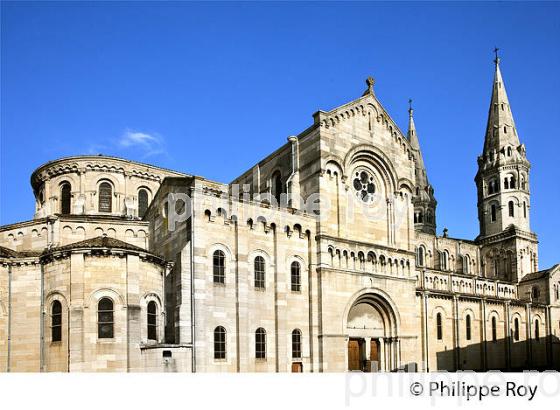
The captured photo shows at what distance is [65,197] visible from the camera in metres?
45.7

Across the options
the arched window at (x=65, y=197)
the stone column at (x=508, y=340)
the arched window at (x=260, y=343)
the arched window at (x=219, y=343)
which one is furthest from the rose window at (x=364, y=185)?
the stone column at (x=508, y=340)

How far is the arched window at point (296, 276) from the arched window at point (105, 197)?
56.4 feet

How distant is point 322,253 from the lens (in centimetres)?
3622

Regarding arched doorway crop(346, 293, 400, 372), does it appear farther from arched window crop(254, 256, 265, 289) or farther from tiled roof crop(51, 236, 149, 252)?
tiled roof crop(51, 236, 149, 252)

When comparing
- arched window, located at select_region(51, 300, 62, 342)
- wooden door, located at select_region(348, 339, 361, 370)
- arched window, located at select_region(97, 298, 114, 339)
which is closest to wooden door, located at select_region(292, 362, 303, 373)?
wooden door, located at select_region(348, 339, 361, 370)

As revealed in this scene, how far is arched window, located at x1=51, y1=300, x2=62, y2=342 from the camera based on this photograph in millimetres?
29078

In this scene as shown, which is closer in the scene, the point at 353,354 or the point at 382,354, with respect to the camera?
the point at 353,354

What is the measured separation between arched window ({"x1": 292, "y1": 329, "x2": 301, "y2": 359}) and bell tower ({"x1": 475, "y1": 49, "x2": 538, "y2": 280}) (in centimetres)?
3648

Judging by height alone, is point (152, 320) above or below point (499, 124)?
below

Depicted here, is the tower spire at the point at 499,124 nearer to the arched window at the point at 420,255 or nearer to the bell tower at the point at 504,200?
the bell tower at the point at 504,200

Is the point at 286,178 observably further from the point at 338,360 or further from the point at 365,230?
the point at 338,360

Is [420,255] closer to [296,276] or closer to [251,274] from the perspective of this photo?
[296,276]

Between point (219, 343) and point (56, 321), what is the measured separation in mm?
8272

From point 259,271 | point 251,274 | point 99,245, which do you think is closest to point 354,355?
point 259,271
